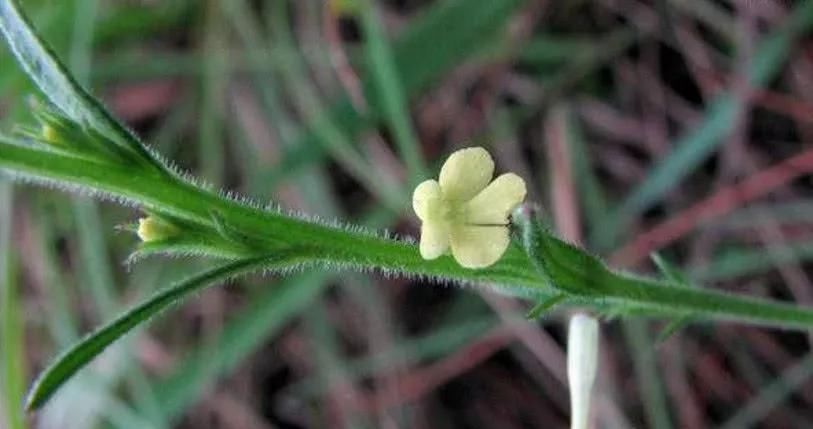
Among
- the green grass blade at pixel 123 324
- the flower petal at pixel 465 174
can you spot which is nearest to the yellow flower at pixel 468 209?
the flower petal at pixel 465 174

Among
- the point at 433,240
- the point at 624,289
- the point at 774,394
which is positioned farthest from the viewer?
the point at 774,394

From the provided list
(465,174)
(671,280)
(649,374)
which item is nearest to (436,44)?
(649,374)

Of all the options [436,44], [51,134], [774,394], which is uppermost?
[51,134]

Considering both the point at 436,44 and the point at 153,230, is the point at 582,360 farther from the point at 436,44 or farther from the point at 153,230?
the point at 436,44

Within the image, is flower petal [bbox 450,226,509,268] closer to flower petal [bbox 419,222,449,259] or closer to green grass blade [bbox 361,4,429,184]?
flower petal [bbox 419,222,449,259]

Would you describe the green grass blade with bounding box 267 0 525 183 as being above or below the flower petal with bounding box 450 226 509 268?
below

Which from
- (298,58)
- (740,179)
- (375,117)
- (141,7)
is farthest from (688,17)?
(141,7)

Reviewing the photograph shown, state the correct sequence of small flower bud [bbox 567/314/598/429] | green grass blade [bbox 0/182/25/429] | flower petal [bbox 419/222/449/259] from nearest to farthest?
flower petal [bbox 419/222/449/259], small flower bud [bbox 567/314/598/429], green grass blade [bbox 0/182/25/429]

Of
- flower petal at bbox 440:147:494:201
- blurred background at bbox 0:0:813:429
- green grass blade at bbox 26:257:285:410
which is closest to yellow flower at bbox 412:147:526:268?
flower petal at bbox 440:147:494:201

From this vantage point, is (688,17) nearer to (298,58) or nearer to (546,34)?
(546,34)

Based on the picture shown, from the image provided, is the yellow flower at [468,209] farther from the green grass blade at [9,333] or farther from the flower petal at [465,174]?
the green grass blade at [9,333]
